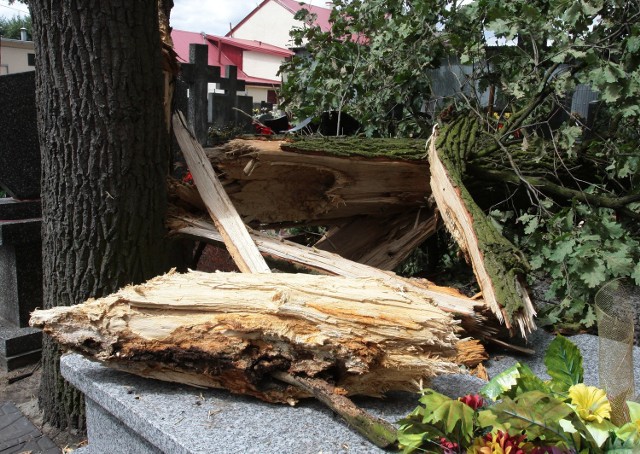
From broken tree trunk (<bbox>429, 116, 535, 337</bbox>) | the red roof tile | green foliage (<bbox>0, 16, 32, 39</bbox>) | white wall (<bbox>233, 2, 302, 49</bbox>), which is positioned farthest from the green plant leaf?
green foliage (<bbox>0, 16, 32, 39</bbox>)

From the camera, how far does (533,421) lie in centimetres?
129

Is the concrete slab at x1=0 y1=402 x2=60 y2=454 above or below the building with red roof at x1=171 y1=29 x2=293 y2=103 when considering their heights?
below

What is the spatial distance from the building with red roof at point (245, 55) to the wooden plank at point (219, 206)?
22.7 m

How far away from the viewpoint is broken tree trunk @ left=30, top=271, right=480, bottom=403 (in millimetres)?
1798

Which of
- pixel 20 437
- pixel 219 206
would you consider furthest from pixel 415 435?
pixel 20 437

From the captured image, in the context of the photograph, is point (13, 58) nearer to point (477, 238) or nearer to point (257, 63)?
point (257, 63)

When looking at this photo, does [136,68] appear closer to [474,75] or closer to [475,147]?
[475,147]

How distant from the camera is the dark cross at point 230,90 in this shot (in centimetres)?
960

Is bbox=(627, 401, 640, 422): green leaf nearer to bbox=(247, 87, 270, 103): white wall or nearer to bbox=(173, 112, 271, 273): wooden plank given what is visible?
bbox=(173, 112, 271, 273): wooden plank

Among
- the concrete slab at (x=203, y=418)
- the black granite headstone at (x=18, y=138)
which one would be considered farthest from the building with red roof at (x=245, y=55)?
the concrete slab at (x=203, y=418)

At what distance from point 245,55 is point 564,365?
28212 mm

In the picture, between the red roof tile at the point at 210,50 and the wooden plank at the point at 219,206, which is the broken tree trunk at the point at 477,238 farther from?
the red roof tile at the point at 210,50

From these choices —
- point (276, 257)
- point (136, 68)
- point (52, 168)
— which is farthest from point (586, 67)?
point (52, 168)

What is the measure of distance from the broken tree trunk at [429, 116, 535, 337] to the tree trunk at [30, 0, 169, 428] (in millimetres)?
1431
